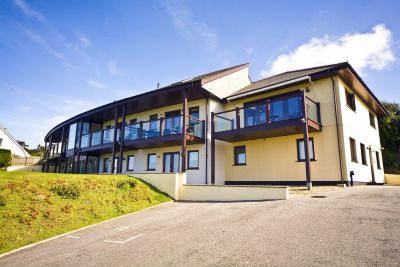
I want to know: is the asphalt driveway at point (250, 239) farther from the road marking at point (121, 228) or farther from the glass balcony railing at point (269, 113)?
the glass balcony railing at point (269, 113)

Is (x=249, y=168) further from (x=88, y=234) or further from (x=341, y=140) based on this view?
(x=88, y=234)

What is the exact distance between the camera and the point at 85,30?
949 centimetres

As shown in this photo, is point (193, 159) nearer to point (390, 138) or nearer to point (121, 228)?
point (121, 228)

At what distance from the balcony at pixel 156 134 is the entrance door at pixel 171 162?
0.93 m

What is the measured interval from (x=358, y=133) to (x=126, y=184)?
46.3ft

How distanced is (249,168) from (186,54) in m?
8.04

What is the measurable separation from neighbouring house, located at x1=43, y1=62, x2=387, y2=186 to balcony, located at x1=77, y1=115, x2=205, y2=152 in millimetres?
64

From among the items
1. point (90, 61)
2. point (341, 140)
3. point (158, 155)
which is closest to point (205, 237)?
point (90, 61)

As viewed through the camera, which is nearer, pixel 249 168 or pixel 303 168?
pixel 303 168

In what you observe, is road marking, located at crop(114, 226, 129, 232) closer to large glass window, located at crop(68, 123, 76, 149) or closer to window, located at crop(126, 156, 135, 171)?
window, located at crop(126, 156, 135, 171)

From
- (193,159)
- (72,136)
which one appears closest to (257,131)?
(193,159)

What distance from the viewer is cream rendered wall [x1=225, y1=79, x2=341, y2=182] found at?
13969mm

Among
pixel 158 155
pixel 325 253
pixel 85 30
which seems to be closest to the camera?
pixel 325 253

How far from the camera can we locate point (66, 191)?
438 inches
